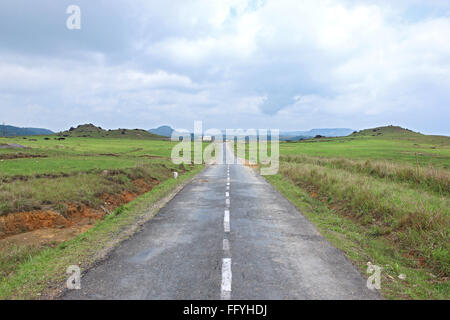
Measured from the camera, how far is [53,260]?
684 centimetres

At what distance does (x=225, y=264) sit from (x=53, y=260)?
4286mm

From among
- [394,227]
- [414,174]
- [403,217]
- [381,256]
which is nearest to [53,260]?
[381,256]

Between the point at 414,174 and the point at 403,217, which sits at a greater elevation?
the point at 414,174

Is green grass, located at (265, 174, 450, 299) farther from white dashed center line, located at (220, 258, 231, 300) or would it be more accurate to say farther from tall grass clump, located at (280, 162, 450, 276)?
white dashed center line, located at (220, 258, 231, 300)

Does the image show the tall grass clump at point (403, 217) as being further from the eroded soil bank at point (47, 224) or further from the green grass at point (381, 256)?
the eroded soil bank at point (47, 224)

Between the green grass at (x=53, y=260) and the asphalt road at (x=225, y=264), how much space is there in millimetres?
606

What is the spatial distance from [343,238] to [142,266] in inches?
238

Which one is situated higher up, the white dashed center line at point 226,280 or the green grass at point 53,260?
the white dashed center line at point 226,280

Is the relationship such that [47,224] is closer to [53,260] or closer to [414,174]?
[53,260]

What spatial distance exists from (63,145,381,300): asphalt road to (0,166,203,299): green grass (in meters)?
0.61

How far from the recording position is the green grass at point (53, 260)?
536 centimetres

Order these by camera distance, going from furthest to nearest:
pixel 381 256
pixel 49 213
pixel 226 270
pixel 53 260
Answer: pixel 49 213, pixel 381 256, pixel 53 260, pixel 226 270

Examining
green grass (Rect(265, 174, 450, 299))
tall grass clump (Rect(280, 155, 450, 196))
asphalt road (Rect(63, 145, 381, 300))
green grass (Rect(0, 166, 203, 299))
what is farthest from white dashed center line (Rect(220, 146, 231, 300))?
tall grass clump (Rect(280, 155, 450, 196))

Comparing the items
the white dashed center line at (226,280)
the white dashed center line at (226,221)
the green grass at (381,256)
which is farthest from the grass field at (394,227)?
the white dashed center line at (226,221)
